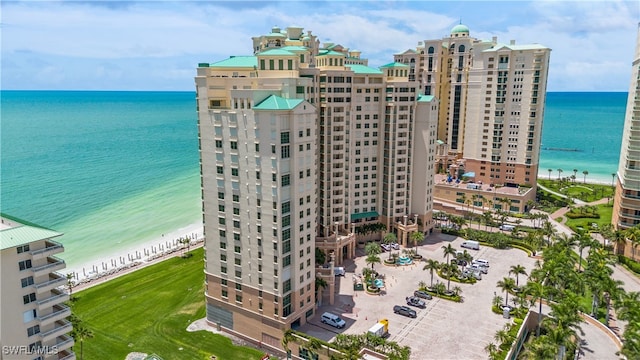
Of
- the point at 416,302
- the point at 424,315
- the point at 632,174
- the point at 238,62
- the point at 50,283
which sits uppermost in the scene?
the point at 238,62

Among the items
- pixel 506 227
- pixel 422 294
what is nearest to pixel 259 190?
pixel 422 294

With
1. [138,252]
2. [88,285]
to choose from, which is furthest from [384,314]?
[138,252]

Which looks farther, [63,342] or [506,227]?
[506,227]

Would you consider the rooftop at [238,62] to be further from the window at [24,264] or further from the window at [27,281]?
the window at [27,281]

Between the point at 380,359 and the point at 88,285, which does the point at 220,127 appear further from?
the point at 88,285

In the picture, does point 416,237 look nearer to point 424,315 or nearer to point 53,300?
point 424,315

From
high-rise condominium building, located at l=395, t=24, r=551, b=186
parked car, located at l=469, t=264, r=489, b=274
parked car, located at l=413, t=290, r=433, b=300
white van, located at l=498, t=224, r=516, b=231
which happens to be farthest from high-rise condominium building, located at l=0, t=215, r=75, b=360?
high-rise condominium building, located at l=395, t=24, r=551, b=186

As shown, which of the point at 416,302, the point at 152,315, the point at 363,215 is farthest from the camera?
the point at 363,215
